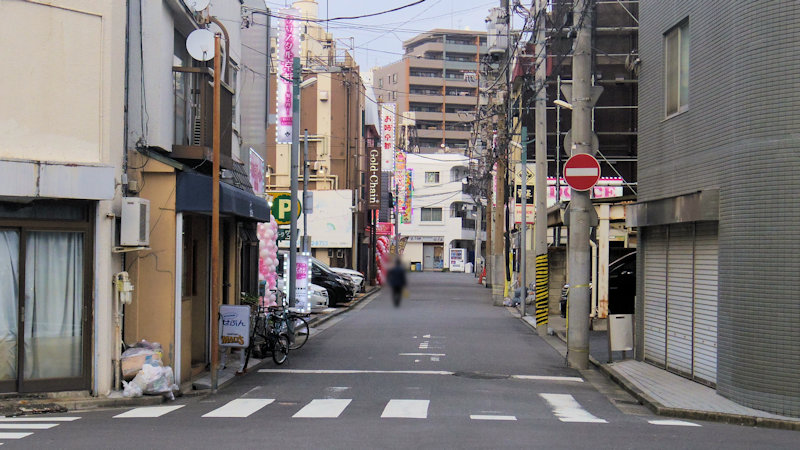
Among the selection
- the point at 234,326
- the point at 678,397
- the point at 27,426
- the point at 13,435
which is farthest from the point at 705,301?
the point at 13,435

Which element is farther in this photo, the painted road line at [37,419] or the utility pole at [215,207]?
the utility pole at [215,207]

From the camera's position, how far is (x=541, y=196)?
27891 millimetres

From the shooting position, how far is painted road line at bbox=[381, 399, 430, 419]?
11.5m

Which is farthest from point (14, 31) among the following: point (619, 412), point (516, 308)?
point (516, 308)

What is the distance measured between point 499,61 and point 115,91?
101 ft

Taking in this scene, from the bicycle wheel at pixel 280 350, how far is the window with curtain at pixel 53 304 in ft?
18.6

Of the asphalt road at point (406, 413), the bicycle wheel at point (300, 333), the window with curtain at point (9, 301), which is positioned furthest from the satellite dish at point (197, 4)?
the bicycle wheel at point (300, 333)

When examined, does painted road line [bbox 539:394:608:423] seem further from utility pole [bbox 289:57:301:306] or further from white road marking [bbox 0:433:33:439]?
utility pole [bbox 289:57:301:306]

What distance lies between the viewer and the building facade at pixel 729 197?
12.1 metres

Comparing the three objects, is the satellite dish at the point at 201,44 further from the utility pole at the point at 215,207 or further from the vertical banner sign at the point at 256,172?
the vertical banner sign at the point at 256,172

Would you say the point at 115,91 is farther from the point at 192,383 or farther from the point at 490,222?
the point at 490,222

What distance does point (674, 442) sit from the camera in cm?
984

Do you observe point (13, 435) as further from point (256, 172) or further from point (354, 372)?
point (256, 172)

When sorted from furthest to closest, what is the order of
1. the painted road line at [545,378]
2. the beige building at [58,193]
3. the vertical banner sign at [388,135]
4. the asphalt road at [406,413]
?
1. the vertical banner sign at [388,135]
2. the painted road line at [545,378]
3. the beige building at [58,193]
4. the asphalt road at [406,413]
